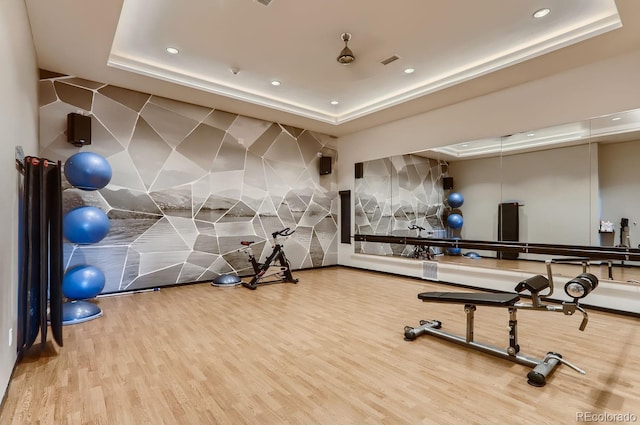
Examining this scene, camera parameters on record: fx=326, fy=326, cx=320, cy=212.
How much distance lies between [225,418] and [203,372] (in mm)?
689

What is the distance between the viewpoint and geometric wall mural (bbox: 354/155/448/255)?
632 centimetres

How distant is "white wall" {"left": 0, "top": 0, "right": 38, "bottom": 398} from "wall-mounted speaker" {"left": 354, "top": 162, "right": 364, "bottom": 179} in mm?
5861

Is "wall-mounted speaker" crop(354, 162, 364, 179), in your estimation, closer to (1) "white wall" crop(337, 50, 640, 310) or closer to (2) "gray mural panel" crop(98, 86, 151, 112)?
(1) "white wall" crop(337, 50, 640, 310)

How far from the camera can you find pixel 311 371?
267 cm

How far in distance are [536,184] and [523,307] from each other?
3029 millimetres

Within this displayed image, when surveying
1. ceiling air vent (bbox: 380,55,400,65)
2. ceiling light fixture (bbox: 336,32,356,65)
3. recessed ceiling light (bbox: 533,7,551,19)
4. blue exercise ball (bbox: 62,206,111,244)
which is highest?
ceiling air vent (bbox: 380,55,400,65)

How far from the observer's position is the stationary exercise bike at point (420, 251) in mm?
6406

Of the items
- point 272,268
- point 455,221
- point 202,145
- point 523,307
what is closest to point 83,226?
point 202,145

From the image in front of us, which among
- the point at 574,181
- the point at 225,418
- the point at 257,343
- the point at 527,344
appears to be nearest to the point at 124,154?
the point at 257,343

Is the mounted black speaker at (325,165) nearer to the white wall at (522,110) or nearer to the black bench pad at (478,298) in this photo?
the white wall at (522,110)

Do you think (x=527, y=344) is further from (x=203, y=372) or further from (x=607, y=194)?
(x=203, y=372)

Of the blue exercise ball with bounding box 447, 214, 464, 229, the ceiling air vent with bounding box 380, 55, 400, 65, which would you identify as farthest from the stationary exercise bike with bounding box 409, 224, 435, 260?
the ceiling air vent with bounding box 380, 55, 400, 65

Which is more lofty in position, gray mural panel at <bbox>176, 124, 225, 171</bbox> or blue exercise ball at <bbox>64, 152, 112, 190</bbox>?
gray mural panel at <bbox>176, 124, 225, 171</bbox>

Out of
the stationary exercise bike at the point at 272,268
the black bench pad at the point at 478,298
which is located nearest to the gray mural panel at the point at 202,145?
the stationary exercise bike at the point at 272,268
